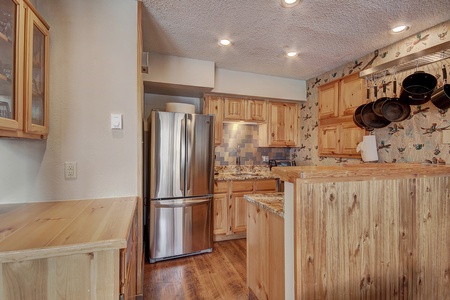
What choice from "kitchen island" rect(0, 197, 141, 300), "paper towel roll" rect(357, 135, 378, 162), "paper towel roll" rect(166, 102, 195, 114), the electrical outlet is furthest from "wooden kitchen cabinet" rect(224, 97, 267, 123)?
"kitchen island" rect(0, 197, 141, 300)

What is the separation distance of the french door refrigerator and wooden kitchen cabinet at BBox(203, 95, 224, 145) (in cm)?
47

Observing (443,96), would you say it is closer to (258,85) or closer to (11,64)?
(258,85)

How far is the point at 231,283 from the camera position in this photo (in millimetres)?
2064

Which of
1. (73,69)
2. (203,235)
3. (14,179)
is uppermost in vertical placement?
(73,69)

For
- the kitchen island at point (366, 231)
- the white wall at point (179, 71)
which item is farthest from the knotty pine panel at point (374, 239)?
the white wall at point (179, 71)

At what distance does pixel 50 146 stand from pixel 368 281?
7.32 feet

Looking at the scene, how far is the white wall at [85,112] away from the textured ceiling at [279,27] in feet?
1.39

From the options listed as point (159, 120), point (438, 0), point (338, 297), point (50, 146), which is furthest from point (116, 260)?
point (438, 0)

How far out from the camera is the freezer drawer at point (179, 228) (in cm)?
247

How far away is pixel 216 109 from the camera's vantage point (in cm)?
317

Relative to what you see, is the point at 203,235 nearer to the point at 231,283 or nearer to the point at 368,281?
the point at 231,283

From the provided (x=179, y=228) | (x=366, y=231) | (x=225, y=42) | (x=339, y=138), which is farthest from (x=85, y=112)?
(x=339, y=138)

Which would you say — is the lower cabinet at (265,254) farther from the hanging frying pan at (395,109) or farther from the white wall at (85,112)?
the hanging frying pan at (395,109)

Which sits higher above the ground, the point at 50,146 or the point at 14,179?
the point at 50,146
